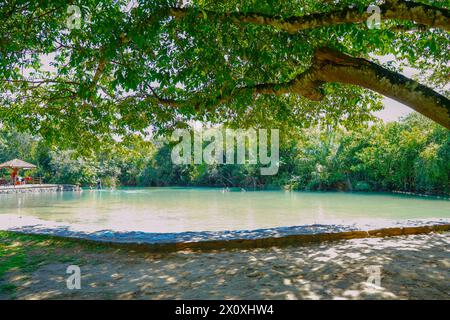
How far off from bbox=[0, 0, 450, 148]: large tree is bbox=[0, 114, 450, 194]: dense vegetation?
6.32 feet

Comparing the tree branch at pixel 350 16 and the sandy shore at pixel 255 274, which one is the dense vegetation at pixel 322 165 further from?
the tree branch at pixel 350 16

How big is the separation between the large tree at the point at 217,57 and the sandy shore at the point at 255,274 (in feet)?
6.38

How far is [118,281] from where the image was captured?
4.11 metres

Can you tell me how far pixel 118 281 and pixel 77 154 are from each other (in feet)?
23.8

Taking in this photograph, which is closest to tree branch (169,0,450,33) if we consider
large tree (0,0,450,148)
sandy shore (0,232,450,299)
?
large tree (0,0,450,148)

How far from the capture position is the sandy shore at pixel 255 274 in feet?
11.8

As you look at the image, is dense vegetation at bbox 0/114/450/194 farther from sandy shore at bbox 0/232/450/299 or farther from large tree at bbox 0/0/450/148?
sandy shore at bbox 0/232/450/299

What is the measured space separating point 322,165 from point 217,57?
1441 inches

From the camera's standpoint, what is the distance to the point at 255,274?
14.0 ft

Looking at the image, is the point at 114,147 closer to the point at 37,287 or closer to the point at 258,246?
the point at 258,246

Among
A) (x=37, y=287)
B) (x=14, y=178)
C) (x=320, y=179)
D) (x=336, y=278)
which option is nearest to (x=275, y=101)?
(x=336, y=278)

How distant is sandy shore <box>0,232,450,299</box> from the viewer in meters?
3.59

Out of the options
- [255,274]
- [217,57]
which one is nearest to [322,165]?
[217,57]

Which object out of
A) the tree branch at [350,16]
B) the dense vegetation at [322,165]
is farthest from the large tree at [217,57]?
the dense vegetation at [322,165]
